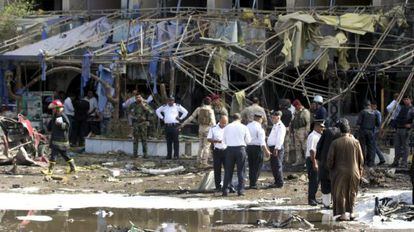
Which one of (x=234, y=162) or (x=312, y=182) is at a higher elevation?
(x=234, y=162)

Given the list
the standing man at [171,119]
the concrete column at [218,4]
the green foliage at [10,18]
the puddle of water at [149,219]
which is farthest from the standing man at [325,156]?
the green foliage at [10,18]

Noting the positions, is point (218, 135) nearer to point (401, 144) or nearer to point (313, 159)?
point (313, 159)

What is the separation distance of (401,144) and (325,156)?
24.5 ft

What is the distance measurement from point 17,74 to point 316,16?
11.0 m

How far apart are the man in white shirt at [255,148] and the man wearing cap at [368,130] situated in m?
4.55

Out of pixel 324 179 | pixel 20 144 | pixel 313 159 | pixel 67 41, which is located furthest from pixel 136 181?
pixel 67 41

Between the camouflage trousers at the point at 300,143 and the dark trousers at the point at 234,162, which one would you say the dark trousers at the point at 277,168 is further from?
the camouflage trousers at the point at 300,143

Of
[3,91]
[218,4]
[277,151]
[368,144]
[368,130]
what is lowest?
[368,144]

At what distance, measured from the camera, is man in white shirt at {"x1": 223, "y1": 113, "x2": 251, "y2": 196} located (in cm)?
1647

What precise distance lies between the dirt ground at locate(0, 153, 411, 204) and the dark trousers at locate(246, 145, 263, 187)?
0.91 feet

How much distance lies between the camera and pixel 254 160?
692 inches

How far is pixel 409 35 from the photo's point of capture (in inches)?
1002

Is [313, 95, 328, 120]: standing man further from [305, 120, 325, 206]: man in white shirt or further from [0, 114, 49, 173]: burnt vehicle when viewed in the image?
[0, 114, 49, 173]: burnt vehicle

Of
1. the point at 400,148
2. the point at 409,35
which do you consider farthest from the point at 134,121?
the point at 409,35
